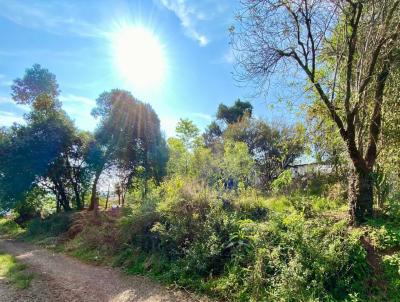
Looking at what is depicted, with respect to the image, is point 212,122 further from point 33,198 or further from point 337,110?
point 337,110

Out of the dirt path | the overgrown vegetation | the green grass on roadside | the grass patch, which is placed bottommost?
the grass patch

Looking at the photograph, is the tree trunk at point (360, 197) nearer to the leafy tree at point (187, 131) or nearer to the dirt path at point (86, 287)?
the dirt path at point (86, 287)

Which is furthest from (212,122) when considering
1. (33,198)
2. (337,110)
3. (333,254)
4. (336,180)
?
(333,254)

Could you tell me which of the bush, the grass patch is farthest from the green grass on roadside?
the grass patch

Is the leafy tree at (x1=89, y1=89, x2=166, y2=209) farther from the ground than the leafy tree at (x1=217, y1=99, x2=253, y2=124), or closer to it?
closer to it

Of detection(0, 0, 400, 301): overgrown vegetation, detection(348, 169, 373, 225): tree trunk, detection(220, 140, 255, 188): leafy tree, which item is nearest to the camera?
detection(0, 0, 400, 301): overgrown vegetation

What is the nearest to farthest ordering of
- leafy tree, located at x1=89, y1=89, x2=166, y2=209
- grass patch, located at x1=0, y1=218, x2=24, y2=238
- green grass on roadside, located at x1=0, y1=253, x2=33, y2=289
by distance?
green grass on roadside, located at x1=0, y1=253, x2=33, y2=289 < leafy tree, located at x1=89, y1=89, x2=166, y2=209 < grass patch, located at x1=0, y1=218, x2=24, y2=238

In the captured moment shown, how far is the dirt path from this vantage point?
5047 mm

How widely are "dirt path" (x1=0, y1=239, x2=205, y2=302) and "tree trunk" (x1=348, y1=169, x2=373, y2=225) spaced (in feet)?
11.4

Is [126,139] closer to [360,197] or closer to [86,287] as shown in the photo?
[86,287]

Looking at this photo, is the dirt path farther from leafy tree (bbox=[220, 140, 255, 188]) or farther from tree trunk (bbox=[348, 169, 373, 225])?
leafy tree (bbox=[220, 140, 255, 188])

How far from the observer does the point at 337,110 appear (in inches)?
234

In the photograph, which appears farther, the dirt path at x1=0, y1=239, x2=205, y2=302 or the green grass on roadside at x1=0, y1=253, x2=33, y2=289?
the green grass on roadside at x1=0, y1=253, x2=33, y2=289

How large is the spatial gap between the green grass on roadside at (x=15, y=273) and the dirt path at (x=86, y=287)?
15 centimetres
